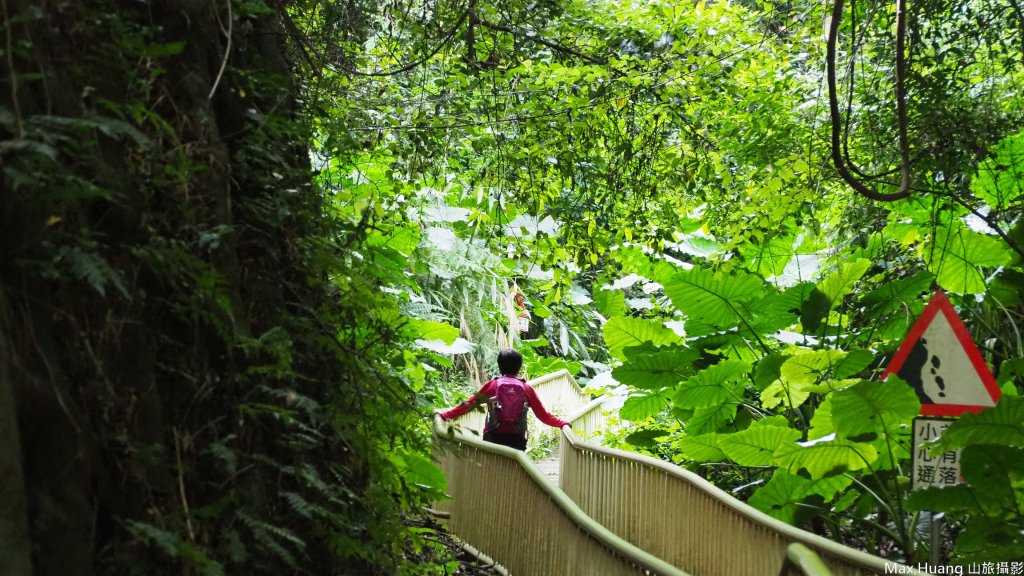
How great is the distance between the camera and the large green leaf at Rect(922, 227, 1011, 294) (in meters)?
7.01

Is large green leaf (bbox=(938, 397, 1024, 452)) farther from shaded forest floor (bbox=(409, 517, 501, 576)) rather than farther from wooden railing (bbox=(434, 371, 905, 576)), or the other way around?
shaded forest floor (bbox=(409, 517, 501, 576))

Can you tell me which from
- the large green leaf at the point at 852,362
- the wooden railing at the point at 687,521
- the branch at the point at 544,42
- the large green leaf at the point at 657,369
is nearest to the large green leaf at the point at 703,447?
the wooden railing at the point at 687,521

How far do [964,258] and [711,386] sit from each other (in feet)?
7.04

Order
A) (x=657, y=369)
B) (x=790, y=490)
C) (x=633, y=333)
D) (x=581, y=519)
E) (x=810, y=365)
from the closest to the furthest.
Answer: (x=581, y=519) → (x=790, y=490) → (x=810, y=365) → (x=657, y=369) → (x=633, y=333)

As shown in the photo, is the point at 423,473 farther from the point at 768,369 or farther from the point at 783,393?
the point at 783,393

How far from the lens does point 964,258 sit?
6980mm

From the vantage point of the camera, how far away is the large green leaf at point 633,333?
8.36 m

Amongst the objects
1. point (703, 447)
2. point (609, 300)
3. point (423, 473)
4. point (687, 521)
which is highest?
point (609, 300)

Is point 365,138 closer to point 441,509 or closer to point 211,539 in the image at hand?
point 211,539

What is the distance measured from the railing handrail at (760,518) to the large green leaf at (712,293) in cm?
150

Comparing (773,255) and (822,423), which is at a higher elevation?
(773,255)

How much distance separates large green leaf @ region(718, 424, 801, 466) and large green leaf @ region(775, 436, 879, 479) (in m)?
0.24

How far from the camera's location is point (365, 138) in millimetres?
5328

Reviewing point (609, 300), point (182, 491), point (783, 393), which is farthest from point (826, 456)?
→ point (182, 491)
